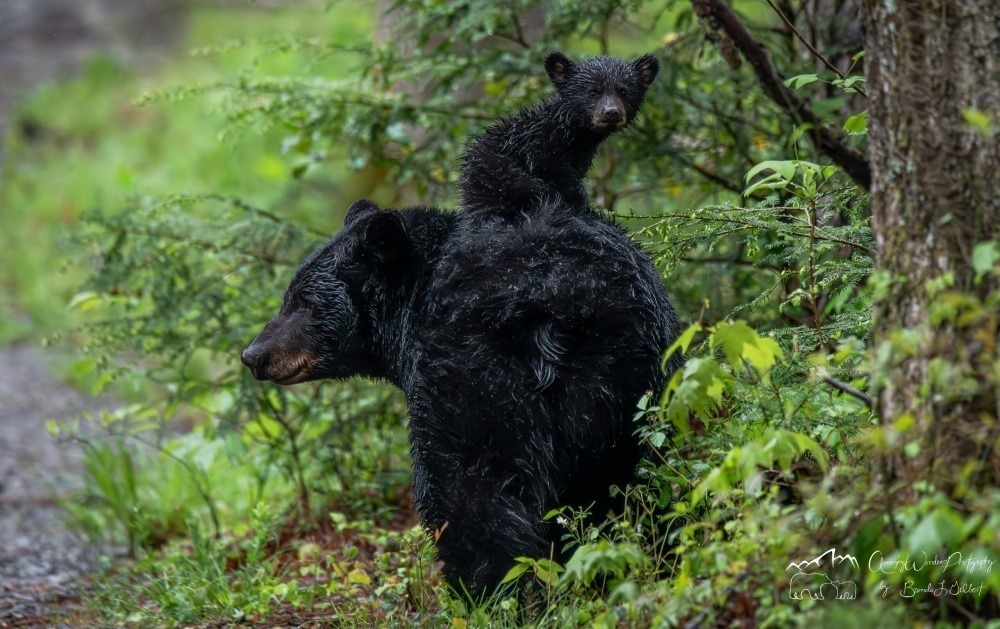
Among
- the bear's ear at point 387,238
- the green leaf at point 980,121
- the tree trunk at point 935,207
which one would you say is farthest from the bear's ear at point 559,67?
the green leaf at point 980,121

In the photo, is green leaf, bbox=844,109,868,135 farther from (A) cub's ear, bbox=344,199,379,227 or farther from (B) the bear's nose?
(A) cub's ear, bbox=344,199,379,227

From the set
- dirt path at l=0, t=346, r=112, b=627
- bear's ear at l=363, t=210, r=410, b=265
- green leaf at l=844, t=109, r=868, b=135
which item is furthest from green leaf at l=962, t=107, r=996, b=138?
dirt path at l=0, t=346, r=112, b=627

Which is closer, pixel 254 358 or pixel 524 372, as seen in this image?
pixel 524 372

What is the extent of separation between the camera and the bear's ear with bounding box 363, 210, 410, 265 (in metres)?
3.98

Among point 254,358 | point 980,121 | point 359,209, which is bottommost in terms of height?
point 254,358

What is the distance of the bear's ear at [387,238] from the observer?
13.1ft

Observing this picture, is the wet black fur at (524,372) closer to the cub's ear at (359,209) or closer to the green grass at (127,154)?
the cub's ear at (359,209)

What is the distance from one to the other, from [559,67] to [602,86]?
262mm

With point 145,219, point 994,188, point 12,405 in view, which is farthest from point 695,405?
point 12,405

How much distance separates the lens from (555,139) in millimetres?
4211

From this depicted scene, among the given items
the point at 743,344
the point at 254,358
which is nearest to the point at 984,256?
the point at 743,344

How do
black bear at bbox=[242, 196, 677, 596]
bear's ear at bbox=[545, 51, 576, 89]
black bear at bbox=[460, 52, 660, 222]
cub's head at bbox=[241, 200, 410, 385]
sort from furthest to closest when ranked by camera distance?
bear's ear at bbox=[545, 51, 576, 89] → cub's head at bbox=[241, 200, 410, 385] → black bear at bbox=[460, 52, 660, 222] → black bear at bbox=[242, 196, 677, 596]

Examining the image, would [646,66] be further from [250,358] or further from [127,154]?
[127,154]

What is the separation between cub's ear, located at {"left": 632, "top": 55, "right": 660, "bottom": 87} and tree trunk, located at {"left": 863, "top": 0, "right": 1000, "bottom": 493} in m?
1.92
